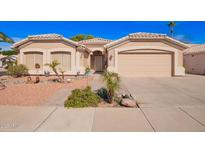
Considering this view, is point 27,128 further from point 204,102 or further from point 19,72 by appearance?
point 19,72

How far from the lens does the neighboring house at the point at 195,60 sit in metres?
22.3

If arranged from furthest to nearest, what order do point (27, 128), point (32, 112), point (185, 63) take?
point (185, 63) < point (32, 112) < point (27, 128)

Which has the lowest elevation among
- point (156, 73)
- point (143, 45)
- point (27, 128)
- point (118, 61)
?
point (27, 128)

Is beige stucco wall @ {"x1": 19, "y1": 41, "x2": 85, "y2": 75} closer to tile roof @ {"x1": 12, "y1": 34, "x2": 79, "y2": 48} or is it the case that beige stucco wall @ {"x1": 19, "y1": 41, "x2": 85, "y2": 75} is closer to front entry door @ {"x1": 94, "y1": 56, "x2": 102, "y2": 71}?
tile roof @ {"x1": 12, "y1": 34, "x2": 79, "y2": 48}

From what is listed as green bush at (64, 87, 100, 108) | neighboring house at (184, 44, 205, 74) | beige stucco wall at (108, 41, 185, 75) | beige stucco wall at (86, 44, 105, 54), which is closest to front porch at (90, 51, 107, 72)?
beige stucco wall at (86, 44, 105, 54)

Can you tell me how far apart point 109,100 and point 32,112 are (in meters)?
2.93

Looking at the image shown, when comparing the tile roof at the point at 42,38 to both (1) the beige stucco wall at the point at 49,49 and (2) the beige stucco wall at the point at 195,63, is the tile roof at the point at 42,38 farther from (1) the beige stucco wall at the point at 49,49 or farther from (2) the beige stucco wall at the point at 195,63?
(2) the beige stucco wall at the point at 195,63

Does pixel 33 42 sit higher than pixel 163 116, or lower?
higher

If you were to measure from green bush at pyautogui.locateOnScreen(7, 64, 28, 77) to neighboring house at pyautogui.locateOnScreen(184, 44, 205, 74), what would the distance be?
19839mm

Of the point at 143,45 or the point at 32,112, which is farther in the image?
the point at 143,45

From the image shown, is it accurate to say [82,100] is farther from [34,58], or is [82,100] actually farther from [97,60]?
[97,60]

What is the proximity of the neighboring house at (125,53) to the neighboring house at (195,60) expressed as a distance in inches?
240

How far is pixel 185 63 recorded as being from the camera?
26.9 m

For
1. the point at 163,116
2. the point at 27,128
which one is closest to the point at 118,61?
the point at 163,116
